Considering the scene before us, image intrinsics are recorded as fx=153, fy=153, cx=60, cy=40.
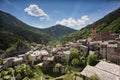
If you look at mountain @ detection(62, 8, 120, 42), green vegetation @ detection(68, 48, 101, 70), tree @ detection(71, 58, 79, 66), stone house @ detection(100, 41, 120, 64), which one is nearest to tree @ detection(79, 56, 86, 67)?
green vegetation @ detection(68, 48, 101, 70)

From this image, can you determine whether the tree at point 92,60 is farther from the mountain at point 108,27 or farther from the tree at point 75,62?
the mountain at point 108,27

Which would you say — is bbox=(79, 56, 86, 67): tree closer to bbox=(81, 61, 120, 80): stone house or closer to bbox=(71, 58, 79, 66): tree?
bbox=(71, 58, 79, 66): tree

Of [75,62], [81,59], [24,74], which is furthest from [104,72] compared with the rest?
[24,74]

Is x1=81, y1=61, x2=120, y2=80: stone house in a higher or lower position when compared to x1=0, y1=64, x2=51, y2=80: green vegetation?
higher

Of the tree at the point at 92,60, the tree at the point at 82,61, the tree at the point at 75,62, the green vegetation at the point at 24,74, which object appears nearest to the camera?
the tree at the point at 92,60

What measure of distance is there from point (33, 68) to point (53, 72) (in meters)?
7.69

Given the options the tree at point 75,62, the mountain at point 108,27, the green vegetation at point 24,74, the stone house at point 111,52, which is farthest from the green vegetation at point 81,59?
the mountain at point 108,27

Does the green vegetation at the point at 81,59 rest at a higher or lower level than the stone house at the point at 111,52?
lower

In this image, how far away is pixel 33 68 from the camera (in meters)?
52.3

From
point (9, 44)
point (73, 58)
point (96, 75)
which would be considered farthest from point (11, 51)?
point (96, 75)

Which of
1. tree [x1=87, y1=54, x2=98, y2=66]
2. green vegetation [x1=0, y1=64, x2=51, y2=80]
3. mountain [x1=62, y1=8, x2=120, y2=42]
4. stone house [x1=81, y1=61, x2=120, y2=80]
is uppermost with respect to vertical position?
mountain [x1=62, y1=8, x2=120, y2=42]

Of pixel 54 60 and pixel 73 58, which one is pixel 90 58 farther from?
pixel 54 60

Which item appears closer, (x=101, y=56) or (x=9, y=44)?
(x=101, y=56)

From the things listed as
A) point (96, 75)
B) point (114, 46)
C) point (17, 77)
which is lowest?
point (17, 77)
